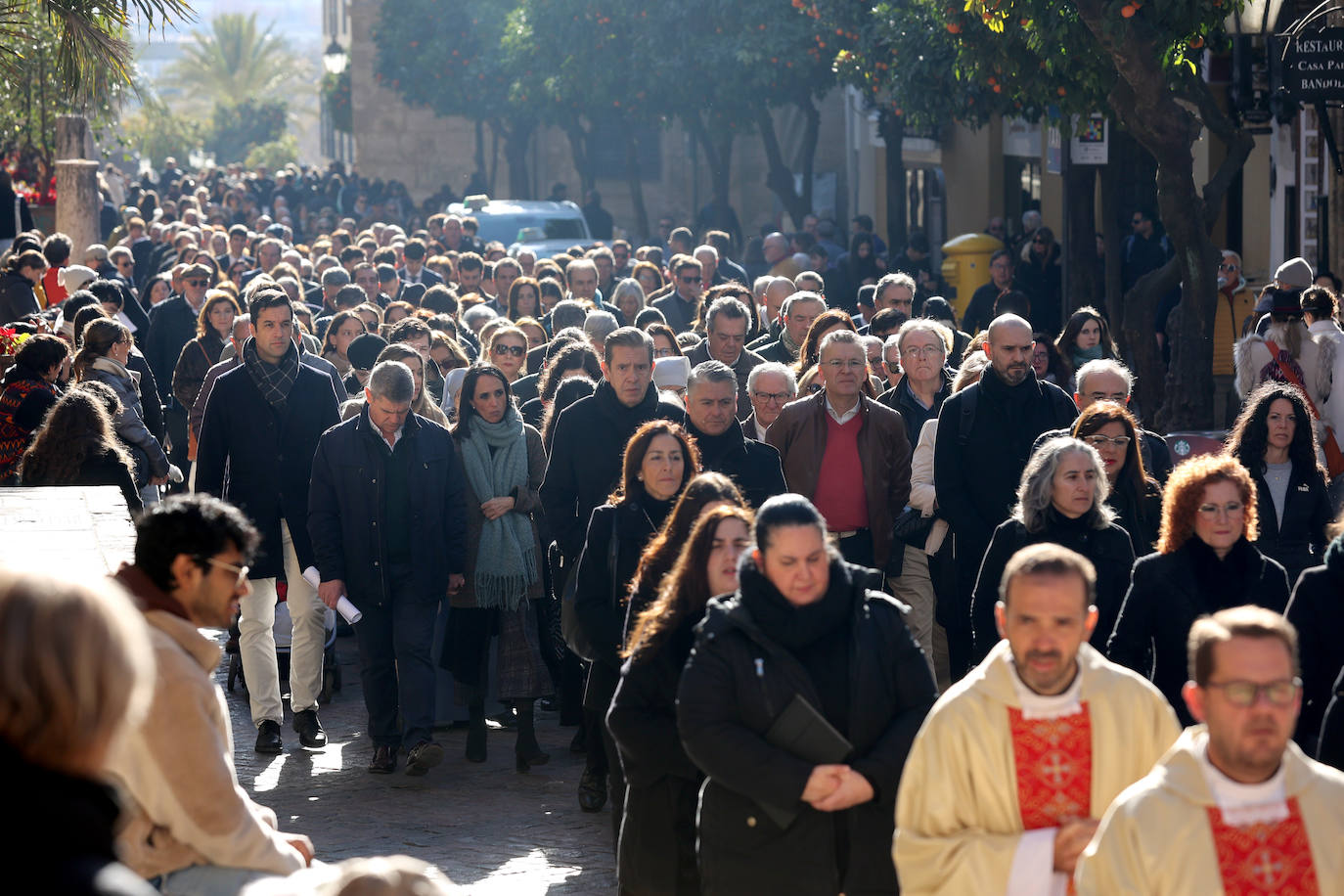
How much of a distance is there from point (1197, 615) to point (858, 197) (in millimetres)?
37693

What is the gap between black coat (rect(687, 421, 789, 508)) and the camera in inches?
323

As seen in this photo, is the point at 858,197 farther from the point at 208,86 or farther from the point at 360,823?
the point at 208,86

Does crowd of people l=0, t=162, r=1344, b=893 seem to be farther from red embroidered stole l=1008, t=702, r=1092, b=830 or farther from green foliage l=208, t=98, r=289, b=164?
green foliage l=208, t=98, r=289, b=164

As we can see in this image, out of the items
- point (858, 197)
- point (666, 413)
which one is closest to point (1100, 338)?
point (666, 413)

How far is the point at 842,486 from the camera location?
29.4ft

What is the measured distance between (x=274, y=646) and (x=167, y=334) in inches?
254

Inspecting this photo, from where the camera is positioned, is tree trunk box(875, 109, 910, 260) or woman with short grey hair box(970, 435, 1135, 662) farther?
tree trunk box(875, 109, 910, 260)

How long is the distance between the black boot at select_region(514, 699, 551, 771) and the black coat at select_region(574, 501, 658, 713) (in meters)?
1.91

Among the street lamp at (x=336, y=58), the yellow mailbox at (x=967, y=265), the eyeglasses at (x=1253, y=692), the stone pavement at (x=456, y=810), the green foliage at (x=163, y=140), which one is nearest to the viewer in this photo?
the eyeglasses at (x=1253, y=692)

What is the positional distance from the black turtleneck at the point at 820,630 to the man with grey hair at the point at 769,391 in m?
4.37

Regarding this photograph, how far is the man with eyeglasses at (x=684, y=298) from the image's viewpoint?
1541cm

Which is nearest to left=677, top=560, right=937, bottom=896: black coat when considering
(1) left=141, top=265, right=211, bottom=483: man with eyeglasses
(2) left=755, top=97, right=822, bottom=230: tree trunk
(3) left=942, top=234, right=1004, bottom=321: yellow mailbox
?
(1) left=141, top=265, right=211, bottom=483: man with eyeglasses

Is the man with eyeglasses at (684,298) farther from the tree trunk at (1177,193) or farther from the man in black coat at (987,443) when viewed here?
the man in black coat at (987,443)

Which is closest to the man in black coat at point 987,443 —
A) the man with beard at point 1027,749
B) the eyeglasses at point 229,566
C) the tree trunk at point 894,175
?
the man with beard at point 1027,749
